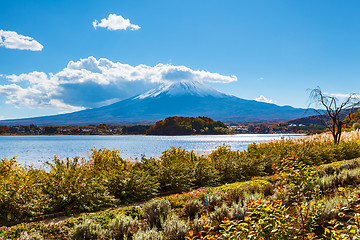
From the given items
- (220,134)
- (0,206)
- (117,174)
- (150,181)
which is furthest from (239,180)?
(220,134)

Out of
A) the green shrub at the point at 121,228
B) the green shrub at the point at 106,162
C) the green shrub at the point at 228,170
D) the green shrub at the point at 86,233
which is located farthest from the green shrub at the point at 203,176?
the green shrub at the point at 86,233

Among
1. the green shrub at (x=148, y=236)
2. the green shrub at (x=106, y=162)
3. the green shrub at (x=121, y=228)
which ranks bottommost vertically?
the green shrub at (x=121, y=228)

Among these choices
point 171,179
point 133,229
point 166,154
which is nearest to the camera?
point 133,229

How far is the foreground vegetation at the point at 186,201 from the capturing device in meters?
3.61

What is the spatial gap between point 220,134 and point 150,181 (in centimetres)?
8989

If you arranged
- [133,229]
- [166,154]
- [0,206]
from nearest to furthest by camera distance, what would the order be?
[133,229] < [0,206] < [166,154]

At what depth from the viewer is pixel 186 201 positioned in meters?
6.12

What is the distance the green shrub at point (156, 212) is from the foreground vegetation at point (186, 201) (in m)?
0.02

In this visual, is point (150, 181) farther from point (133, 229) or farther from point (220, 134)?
point (220, 134)

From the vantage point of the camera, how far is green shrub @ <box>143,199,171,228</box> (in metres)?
5.14

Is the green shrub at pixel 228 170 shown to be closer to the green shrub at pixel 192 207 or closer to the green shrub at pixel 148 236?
the green shrub at pixel 192 207

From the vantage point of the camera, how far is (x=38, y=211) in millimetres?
5762

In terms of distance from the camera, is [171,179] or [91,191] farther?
[171,179]

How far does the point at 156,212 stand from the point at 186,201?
1.07 m
